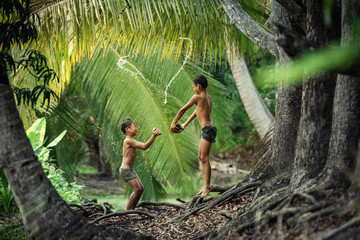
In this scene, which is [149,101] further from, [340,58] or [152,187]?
[340,58]

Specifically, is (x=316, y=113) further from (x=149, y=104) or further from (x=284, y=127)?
(x=149, y=104)

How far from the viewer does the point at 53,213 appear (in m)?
4.56

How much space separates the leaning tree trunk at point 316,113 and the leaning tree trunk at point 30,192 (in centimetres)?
212

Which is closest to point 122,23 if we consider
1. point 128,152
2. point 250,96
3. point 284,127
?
point 128,152

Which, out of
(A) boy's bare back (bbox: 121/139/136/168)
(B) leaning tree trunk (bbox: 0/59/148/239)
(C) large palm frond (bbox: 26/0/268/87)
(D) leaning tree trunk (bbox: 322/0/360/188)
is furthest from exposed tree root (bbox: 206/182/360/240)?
(C) large palm frond (bbox: 26/0/268/87)

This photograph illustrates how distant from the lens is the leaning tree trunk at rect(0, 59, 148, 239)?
454cm

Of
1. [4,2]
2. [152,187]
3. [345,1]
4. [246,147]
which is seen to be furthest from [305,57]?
[246,147]

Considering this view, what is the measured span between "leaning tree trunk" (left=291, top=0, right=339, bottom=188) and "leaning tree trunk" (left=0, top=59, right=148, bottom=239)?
2.12m

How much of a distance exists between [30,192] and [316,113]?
2.75 m

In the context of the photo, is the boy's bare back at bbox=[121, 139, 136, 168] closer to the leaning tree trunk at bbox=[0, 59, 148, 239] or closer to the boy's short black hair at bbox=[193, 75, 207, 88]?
the boy's short black hair at bbox=[193, 75, 207, 88]

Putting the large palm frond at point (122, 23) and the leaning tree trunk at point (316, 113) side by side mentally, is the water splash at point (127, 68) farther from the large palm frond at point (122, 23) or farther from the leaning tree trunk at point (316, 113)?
the leaning tree trunk at point (316, 113)

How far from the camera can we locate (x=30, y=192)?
4535 millimetres

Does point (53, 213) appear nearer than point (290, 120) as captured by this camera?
Yes

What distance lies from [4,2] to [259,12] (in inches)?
221
